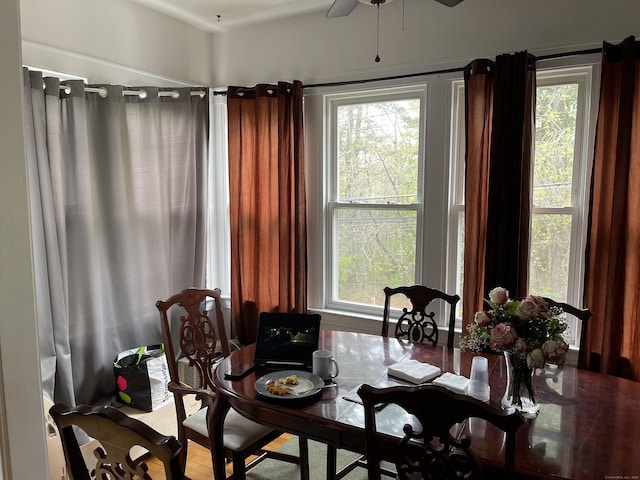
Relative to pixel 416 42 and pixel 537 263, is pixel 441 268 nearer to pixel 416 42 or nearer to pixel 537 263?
pixel 537 263

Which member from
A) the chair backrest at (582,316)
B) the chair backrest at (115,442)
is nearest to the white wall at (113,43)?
the chair backrest at (115,442)

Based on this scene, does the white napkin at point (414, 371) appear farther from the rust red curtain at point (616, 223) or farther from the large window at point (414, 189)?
the large window at point (414, 189)

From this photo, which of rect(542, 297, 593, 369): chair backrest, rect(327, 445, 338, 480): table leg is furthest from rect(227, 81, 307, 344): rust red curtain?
rect(542, 297, 593, 369): chair backrest

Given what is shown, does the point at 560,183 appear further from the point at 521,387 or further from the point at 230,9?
the point at 230,9

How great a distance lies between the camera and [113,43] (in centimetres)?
301

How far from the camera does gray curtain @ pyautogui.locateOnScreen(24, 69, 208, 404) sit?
2623mm

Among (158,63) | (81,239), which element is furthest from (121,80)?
(81,239)

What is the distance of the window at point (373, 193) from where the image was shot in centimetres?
317

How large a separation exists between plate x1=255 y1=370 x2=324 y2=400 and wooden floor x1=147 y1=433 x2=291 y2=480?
41.1 inches

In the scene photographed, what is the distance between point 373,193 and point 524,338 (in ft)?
6.14

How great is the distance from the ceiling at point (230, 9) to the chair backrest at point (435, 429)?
264 centimetres

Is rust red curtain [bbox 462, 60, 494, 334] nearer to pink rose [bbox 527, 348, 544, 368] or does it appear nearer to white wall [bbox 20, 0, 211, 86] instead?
pink rose [bbox 527, 348, 544, 368]

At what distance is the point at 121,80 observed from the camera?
3078mm

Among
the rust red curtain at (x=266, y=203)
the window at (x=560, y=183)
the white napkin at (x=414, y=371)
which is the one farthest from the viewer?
the rust red curtain at (x=266, y=203)
